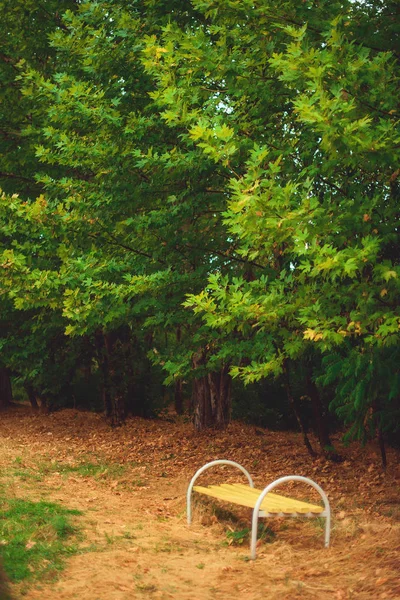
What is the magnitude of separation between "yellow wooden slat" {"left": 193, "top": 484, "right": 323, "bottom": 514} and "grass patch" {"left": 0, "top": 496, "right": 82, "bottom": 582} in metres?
1.46

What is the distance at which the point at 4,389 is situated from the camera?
2148cm

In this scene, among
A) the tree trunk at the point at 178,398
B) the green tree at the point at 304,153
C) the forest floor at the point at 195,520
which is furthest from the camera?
the tree trunk at the point at 178,398

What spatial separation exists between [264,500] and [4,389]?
49.4 ft

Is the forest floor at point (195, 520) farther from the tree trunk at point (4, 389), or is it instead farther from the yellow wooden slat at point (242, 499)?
the tree trunk at point (4, 389)

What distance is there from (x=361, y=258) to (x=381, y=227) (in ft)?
3.46

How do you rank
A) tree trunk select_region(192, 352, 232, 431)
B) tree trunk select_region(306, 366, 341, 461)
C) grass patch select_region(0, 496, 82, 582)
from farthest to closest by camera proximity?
tree trunk select_region(192, 352, 232, 431) → tree trunk select_region(306, 366, 341, 461) → grass patch select_region(0, 496, 82, 582)

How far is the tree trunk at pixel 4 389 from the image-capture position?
21.4 metres

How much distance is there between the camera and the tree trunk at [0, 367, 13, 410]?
21391mm

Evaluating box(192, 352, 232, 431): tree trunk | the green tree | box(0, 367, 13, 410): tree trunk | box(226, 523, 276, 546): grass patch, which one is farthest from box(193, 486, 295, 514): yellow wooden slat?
box(0, 367, 13, 410): tree trunk

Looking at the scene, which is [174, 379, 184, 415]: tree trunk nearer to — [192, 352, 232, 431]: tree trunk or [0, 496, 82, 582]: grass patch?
[192, 352, 232, 431]: tree trunk

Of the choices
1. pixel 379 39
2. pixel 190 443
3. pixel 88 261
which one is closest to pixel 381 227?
pixel 379 39

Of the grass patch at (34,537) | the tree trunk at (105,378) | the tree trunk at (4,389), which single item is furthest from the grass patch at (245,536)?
the tree trunk at (4,389)

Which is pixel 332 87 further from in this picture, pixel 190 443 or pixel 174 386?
pixel 174 386

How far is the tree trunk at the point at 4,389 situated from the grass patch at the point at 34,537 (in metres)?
12.4
